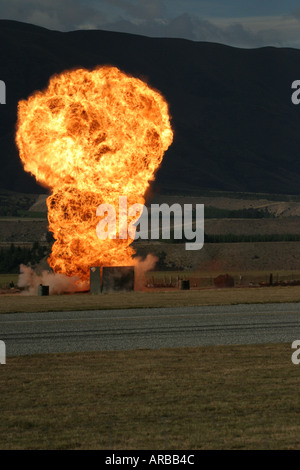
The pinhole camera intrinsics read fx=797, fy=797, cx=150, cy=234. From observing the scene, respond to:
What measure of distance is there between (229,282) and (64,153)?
19173 millimetres

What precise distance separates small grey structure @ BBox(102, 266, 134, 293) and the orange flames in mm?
997

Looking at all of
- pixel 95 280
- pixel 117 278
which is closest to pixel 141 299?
pixel 95 280

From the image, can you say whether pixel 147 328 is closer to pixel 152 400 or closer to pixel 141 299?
pixel 152 400

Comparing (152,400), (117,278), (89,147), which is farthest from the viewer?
(117,278)

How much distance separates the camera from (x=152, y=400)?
16.1 meters

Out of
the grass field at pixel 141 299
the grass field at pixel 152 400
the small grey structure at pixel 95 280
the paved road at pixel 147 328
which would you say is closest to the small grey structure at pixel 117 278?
the small grey structure at pixel 95 280

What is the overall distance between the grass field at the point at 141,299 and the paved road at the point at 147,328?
244 cm

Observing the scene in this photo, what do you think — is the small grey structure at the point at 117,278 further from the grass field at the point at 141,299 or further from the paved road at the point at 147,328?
the paved road at the point at 147,328

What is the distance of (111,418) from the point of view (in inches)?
569

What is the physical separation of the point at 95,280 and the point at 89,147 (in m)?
8.55

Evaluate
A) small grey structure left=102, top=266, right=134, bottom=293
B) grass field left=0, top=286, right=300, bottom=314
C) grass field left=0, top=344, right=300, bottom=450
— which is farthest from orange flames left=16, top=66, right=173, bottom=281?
grass field left=0, top=344, right=300, bottom=450

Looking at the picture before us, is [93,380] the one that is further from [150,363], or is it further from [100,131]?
[100,131]

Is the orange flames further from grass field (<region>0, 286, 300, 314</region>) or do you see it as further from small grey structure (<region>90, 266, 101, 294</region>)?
grass field (<region>0, 286, 300, 314</region>)
